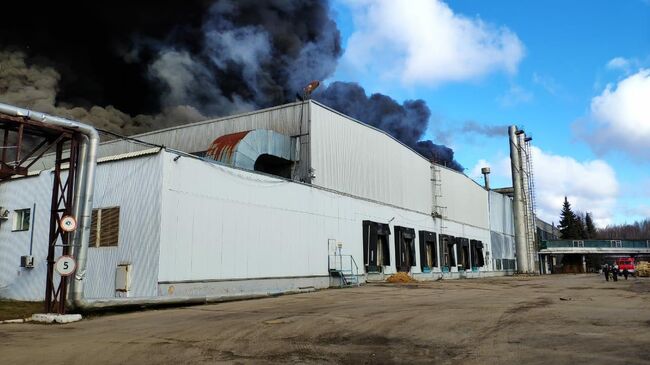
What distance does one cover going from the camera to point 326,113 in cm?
3061

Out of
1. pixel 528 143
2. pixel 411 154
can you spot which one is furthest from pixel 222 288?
pixel 528 143

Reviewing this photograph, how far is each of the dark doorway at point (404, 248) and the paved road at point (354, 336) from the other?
18.5 meters

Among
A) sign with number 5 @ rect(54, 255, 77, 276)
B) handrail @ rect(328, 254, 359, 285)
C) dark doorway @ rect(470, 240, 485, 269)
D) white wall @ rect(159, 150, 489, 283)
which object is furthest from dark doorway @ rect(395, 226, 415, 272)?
sign with number 5 @ rect(54, 255, 77, 276)

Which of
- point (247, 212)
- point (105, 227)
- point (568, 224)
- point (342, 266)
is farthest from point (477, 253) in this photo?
point (568, 224)

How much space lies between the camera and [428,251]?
39594 millimetres

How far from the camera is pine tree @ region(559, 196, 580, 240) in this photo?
97.1 m

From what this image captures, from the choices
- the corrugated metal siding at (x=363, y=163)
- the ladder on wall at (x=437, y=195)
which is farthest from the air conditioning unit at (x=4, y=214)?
the ladder on wall at (x=437, y=195)

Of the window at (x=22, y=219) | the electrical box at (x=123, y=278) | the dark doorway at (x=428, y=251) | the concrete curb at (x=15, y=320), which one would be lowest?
the concrete curb at (x=15, y=320)

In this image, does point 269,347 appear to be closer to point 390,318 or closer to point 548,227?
point 390,318

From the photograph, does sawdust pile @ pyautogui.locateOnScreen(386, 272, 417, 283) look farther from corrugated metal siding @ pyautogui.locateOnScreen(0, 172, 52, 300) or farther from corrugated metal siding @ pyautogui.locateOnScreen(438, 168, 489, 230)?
corrugated metal siding @ pyautogui.locateOnScreen(0, 172, 52, 300)

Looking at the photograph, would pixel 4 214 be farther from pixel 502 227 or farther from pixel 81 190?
pixel 502 227

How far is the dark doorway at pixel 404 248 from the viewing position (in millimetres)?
34531

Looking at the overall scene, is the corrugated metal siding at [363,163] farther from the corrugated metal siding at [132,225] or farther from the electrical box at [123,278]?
the electrical box at [123,278]

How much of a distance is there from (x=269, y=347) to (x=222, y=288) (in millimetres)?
11828
